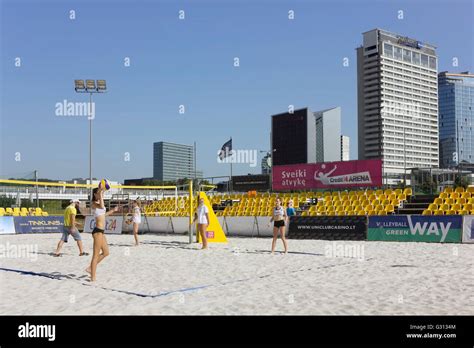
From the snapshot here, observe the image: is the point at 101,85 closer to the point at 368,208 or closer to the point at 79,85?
the point at 79,85

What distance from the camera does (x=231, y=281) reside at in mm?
8820

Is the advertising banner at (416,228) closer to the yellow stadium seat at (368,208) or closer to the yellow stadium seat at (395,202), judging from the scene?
the yellow stadium seat at (368,208)

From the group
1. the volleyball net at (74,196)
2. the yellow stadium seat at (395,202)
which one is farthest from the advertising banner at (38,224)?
the yellow stadium seat at (395,202)

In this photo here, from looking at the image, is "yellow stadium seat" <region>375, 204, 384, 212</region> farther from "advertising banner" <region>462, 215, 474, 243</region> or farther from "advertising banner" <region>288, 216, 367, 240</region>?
"advertising banner" <region>462, 215, 474, 243</region>

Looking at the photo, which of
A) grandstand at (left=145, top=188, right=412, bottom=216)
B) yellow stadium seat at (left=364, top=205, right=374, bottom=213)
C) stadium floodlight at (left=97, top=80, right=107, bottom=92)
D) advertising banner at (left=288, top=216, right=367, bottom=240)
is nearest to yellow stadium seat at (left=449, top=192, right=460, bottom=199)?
grandstand at (left=145, top=188, right=412, bottom=216)

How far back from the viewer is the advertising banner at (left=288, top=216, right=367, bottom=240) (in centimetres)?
1863

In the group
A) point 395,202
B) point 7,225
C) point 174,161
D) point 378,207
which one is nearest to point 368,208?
point 378,207

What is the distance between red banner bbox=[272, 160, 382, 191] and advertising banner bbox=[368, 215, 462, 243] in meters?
3.46

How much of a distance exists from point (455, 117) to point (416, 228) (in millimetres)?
161411

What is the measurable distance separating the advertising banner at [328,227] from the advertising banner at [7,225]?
16.9 meters

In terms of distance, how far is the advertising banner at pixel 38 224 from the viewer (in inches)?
1114
